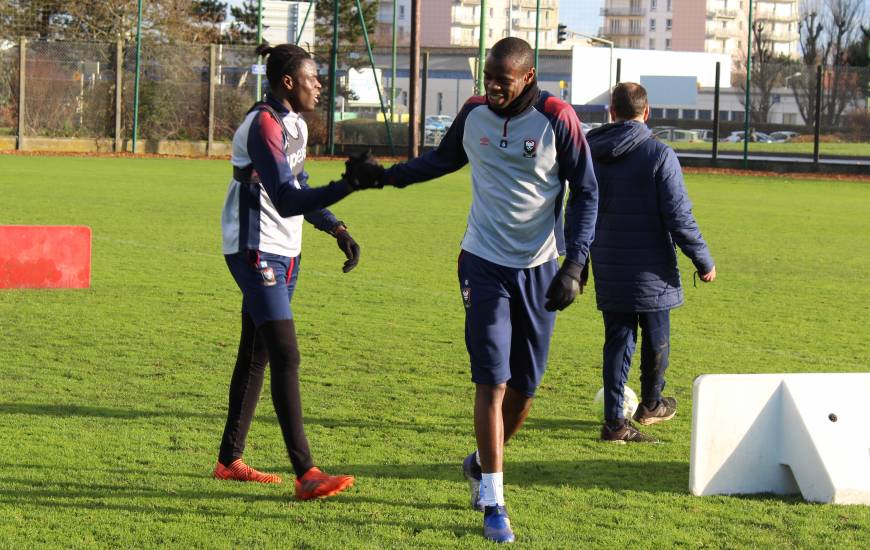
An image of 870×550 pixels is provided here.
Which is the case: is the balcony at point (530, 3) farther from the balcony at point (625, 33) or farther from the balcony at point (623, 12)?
the balcony at point (625, 33)

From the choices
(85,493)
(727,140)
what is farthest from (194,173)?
(85,493)

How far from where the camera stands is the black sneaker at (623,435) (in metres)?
6.75

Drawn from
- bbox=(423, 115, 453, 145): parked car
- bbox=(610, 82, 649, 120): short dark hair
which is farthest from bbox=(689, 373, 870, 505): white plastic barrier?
bbox=(423, 115, 453, 145): parked car

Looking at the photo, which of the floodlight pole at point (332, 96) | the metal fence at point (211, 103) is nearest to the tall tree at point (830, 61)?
the metal fence at point (211, 103)

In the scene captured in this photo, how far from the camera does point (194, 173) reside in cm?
2952

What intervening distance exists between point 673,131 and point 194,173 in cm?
1750

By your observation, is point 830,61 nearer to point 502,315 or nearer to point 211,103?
point 211,103

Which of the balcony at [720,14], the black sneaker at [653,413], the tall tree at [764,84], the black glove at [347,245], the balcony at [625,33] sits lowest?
the black sneaker at [653,413]

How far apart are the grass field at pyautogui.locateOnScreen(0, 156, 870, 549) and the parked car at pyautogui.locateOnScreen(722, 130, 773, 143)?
1969 cm

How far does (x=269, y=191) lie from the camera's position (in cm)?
517

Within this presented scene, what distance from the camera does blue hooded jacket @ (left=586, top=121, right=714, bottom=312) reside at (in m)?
6.64

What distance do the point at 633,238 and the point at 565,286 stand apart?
186 cm

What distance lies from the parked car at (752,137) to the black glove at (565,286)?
104ft

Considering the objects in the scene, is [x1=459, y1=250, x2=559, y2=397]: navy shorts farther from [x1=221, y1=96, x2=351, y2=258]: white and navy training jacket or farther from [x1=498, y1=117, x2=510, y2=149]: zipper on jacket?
[x1=221, y1=96, x2=351, y2=258]: white and navy training jacket
